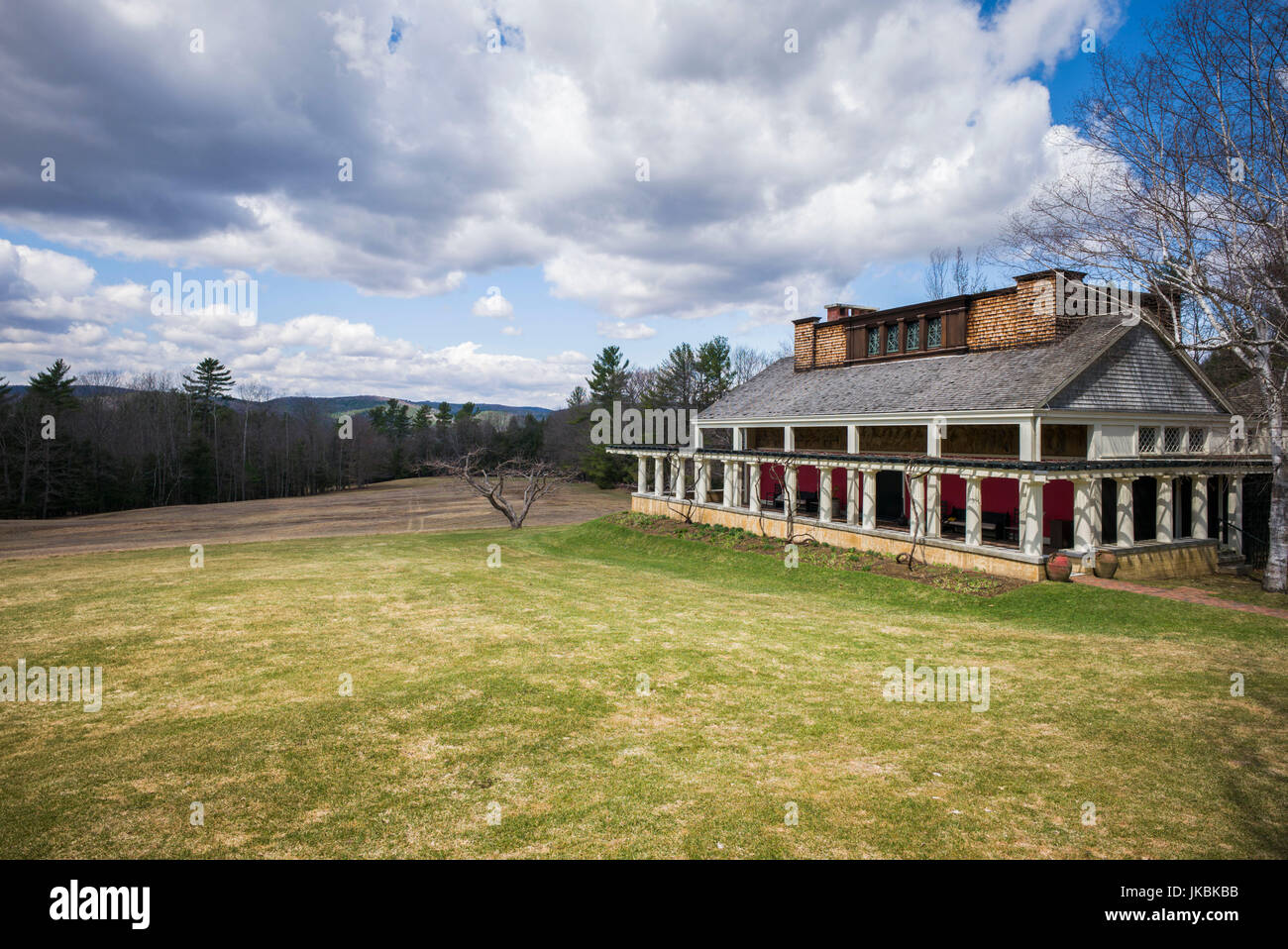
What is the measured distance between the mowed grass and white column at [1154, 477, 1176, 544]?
19.8ft

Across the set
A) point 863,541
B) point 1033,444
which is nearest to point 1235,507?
point 1033,444

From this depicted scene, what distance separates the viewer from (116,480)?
5894 centimetres

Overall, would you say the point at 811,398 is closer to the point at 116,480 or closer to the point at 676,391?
the point at 676,391

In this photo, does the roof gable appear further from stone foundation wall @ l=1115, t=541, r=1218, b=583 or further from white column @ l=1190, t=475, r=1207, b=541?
white column @ l=1190, t=475, r=1207, b=541

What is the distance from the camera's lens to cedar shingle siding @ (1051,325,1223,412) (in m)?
18.0

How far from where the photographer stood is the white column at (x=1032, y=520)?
53.2ft

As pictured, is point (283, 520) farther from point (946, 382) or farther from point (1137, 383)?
point (1137, 383)

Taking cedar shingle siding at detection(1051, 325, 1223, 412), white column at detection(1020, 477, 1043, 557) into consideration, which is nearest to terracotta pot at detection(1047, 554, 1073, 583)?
white column at detection(1020, 477, 1043, 557)

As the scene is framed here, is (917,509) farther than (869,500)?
No

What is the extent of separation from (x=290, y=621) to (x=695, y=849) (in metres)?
8.92

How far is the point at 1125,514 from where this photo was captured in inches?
672

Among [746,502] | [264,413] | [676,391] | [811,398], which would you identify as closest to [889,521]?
[811,398]

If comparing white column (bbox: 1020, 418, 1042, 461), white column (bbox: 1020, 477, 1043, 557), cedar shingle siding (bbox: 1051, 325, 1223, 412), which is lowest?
white column (bbox: 1020, 477, 1043, 557)

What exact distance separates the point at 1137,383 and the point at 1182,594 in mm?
7578
